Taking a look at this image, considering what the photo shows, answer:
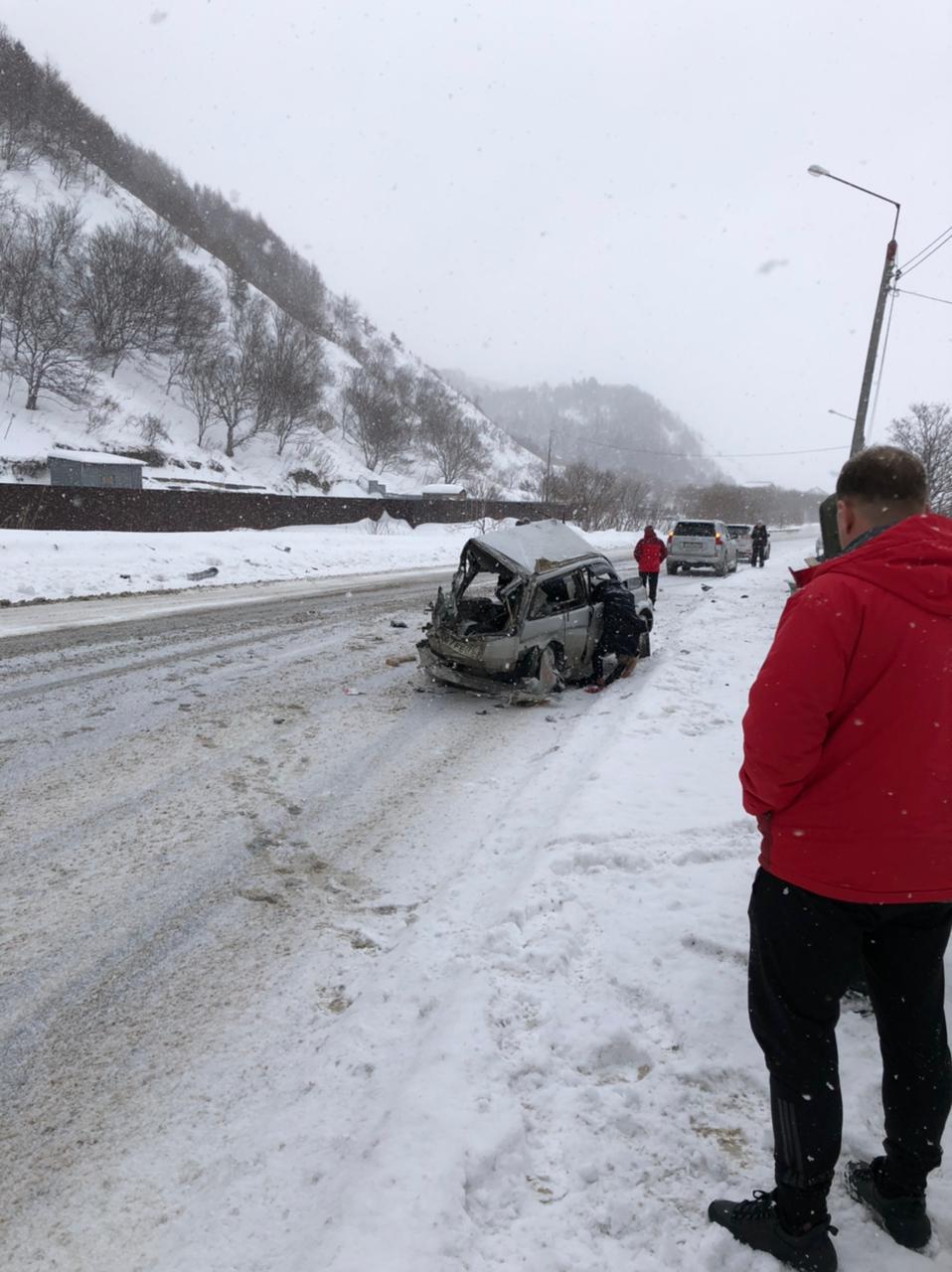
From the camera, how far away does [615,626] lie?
374 inches

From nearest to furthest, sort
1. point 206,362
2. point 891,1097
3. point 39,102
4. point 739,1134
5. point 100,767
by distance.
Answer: point 891,1097 → point 739,1134 → point 100,767 → point 206,362 → point 39,102

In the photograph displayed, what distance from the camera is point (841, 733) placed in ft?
6.08

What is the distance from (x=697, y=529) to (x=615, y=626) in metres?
17.2

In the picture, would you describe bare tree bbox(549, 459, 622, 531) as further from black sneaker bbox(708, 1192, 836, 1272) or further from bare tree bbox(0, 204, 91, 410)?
black sneaker bbox(708, 1192, 836, 1272)

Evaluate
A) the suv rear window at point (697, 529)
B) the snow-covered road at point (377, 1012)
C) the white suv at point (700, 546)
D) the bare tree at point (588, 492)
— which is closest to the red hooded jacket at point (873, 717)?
the snow-covered road at point (377, 1012)

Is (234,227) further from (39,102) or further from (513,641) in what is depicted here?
(513,641)

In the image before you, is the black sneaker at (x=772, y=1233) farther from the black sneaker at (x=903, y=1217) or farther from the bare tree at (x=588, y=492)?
the bare tree at (x=588, y=492)

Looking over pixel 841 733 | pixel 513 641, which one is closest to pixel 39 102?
pixel 513 641

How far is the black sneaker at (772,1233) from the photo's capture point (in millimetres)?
1948

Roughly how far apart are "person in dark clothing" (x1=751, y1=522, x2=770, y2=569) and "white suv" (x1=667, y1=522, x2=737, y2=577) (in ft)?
19.6

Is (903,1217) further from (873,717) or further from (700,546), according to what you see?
(700,546)

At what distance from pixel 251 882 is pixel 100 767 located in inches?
90.5

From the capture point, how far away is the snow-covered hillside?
1889 inches

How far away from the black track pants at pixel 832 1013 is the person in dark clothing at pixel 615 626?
24.3ft
